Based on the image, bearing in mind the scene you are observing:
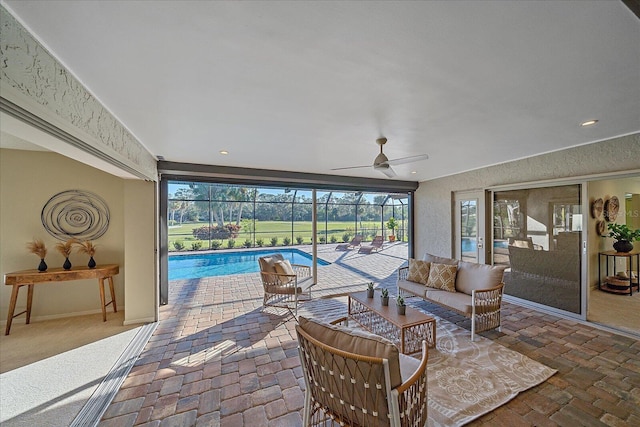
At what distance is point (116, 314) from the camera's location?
378 cm

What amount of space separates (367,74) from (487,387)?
285 centimetres

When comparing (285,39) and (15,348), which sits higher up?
(285,39)

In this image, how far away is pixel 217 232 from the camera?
9.91 m

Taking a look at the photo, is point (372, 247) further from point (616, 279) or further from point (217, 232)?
point (217, 232)

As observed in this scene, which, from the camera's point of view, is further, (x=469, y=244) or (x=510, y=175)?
(x=469, y=244)

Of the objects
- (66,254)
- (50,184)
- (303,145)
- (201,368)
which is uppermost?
(303,145)

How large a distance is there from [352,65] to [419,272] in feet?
11.6

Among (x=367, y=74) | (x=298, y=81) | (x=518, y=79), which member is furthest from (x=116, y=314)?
(x=518, y=79)

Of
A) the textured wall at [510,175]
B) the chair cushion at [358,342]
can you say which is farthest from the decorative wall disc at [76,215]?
the textured wall at [510,175]

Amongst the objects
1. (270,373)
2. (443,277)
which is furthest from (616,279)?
(270,373)

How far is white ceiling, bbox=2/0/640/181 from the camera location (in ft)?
3.91

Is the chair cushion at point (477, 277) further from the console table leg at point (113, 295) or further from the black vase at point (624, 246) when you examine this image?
the console table leg at point (113, 295)

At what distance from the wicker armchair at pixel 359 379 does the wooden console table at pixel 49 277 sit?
361 cm

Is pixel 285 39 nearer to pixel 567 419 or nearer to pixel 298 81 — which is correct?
pixel 298 81
